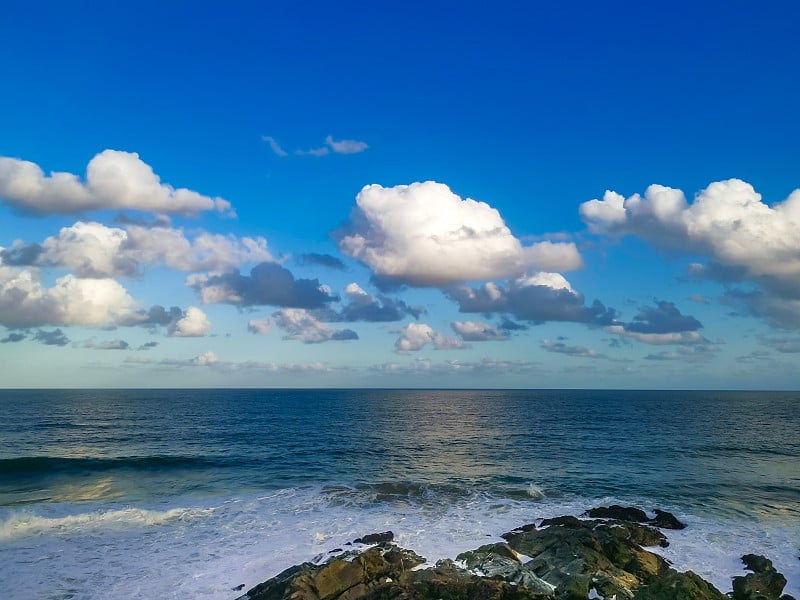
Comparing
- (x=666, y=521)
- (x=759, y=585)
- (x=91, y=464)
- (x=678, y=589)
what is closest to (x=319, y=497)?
(x=666, y=521)

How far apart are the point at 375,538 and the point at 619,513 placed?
59.3 feet

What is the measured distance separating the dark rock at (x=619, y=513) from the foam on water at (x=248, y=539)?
2.14 meters

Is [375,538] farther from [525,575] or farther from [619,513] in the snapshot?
[619,513]

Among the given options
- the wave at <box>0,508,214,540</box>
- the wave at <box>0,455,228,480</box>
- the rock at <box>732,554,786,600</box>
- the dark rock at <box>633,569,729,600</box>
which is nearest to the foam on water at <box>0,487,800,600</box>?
the wave at <box>0,508,214,540</box>

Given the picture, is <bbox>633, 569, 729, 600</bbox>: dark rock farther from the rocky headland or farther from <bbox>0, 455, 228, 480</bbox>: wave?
<bbox>0, 455, 228, 480</bbox>: wave

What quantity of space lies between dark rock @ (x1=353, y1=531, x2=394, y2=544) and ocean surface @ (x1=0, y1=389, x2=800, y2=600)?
1.04 metres

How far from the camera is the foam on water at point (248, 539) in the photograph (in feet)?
83.9

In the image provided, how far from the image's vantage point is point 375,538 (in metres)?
30.8

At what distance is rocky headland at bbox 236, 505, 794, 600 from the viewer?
21.5 meters

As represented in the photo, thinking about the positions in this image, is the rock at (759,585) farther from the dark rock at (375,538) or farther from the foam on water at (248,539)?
the dark rock at (375,538)

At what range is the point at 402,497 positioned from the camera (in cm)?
4200

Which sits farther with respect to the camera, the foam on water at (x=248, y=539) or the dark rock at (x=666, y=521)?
the dark rock at (x=666, y=521)

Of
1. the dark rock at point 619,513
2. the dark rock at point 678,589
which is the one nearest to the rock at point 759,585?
the dark rock at point 678,589

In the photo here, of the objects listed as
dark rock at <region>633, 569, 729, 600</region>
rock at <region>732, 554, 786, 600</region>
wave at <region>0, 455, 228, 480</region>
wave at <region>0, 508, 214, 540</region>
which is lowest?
wave at <region>0, 455, 228, 480</region>
